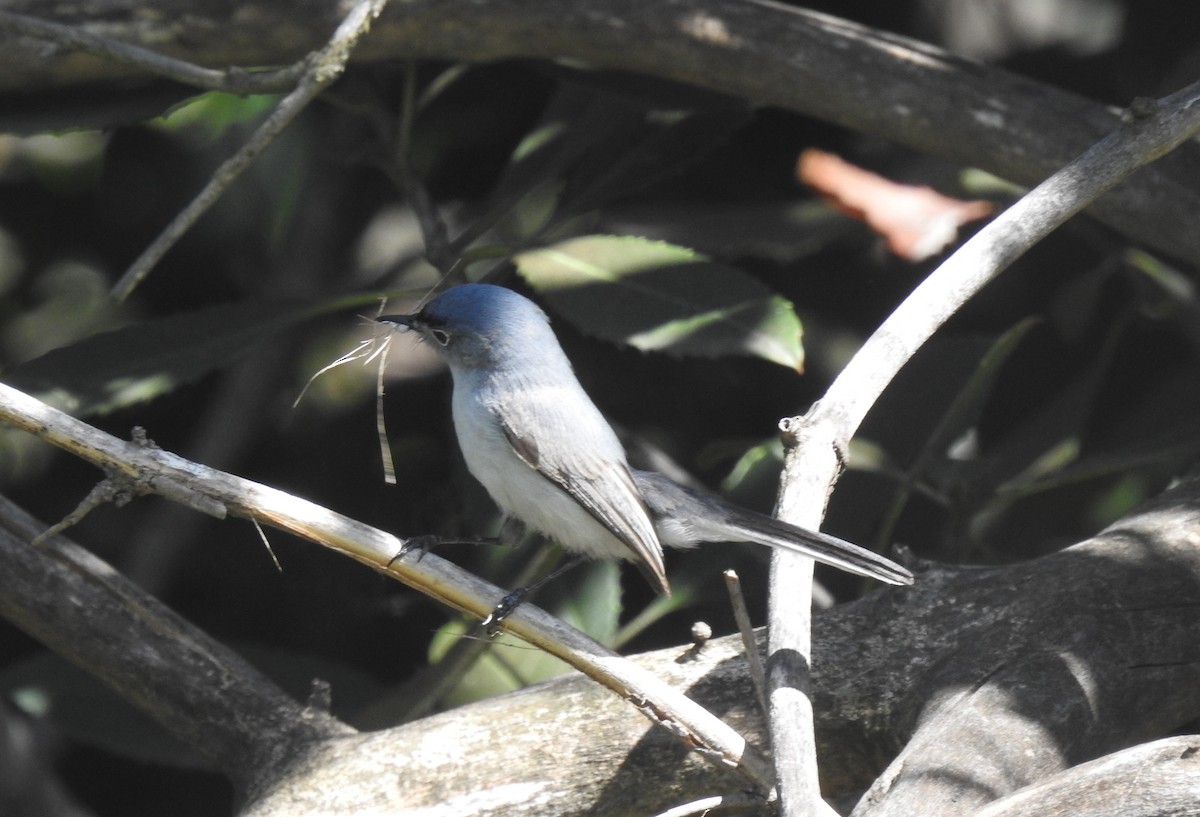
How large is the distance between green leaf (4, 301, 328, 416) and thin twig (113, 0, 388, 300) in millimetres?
538

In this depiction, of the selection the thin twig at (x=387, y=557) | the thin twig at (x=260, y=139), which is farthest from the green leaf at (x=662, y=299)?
the thin twig at (x=387, y=557)

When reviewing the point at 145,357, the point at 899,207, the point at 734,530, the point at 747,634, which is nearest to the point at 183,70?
the point at 145,357

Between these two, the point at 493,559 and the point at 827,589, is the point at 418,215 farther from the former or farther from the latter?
the point at 827,589

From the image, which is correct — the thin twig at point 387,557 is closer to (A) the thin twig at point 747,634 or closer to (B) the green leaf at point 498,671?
(A) the thin twig at point 747,634

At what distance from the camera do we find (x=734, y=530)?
212 centimetres

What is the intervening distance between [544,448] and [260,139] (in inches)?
29.2

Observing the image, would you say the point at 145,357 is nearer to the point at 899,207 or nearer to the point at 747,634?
the point at 747,634

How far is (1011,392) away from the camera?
11.9 ft

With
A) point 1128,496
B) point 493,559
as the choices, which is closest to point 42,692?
point 493,559

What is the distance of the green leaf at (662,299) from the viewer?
256 cm

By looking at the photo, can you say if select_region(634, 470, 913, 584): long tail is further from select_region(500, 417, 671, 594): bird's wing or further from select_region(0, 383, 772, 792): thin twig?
select_region(0, 383, 772, 792): thin twig

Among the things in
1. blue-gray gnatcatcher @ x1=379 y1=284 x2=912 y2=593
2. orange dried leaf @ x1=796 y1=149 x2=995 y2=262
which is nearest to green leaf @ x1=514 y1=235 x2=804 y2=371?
blue-gray gnatcatcher @ x1=379 y1=284 x2=912 y2=593

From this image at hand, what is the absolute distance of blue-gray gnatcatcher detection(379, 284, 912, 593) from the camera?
2.29 m

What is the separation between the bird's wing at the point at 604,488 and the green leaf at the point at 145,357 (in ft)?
2.51
